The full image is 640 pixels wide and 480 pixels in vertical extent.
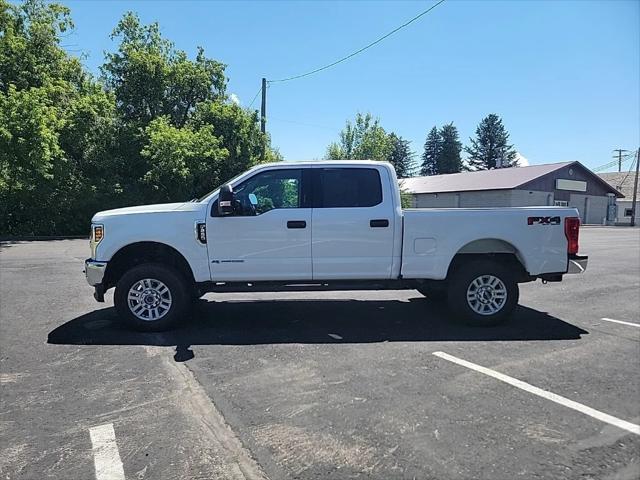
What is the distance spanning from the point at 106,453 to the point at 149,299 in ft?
10.8

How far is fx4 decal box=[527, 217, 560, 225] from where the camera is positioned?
22.0 ft

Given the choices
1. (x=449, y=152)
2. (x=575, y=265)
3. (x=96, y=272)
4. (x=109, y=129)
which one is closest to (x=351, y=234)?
(x=575, y=265)

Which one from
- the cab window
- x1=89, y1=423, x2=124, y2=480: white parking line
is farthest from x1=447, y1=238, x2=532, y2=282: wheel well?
x1=89, y1=423, x2=124, y2=480: white parking line

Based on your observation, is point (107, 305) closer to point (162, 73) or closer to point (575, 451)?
point (575, 451)

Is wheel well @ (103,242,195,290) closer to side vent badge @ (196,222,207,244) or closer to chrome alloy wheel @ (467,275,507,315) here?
side vent badge @ (196,222,207,244)

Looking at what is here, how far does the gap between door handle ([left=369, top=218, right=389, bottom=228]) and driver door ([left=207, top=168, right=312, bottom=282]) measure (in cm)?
Result: 82

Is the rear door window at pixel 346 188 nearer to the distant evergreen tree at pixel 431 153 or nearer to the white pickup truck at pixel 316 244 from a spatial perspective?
the white pickup truck at pixel 316 244

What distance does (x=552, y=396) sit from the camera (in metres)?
4.39

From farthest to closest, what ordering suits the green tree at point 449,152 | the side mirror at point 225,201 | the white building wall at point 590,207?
the green tree at point 449,152 < the white building wall at point 590,207 < the side mirror at point 225,201

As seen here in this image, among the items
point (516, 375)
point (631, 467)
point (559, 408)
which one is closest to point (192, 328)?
point (516, 375)

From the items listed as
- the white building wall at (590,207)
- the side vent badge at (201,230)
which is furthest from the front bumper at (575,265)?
the white building wall at (590,207)

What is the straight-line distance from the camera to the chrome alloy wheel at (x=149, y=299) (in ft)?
21.2

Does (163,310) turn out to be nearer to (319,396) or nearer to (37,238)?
(319,396)

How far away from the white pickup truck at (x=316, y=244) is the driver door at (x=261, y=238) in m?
0.01
